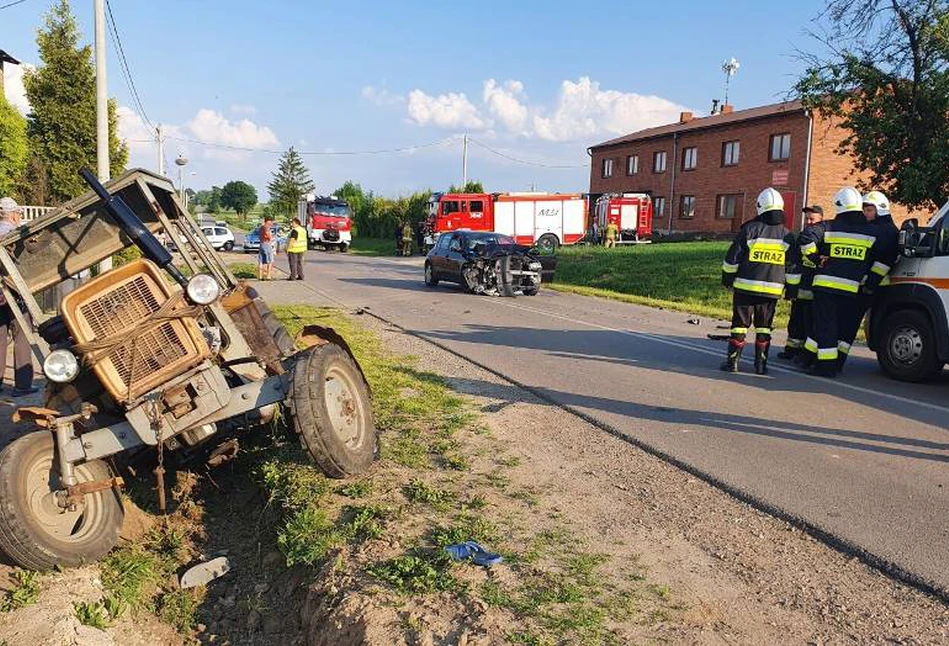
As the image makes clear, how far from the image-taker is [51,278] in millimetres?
4590

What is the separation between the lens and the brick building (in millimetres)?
33844

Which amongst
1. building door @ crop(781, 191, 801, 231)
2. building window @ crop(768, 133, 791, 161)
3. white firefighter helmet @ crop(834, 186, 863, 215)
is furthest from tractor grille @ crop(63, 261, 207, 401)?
building window @ crop(768, 133, 791, 161)

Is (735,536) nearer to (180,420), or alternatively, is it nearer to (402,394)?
(180,420)

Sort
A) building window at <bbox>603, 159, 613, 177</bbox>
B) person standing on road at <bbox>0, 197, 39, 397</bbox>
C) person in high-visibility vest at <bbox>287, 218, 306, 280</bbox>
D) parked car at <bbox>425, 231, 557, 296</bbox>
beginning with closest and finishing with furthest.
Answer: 1. person standing on road at <bbox>0, 197, 39, 397</bbox>
2. parked car at <bbox>425, 231, 557, 296</bbox>
3. person in high-visibility vest at <bbox>287, 218, 306, 280</bbox>
4. building window at <bbox>603, 159, 613, 177</bbox>

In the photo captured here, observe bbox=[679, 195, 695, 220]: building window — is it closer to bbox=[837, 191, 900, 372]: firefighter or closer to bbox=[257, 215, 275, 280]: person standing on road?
bbox=[257, 215, 275, 280]: person standing on road

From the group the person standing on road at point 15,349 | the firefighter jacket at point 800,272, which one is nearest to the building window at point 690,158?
the firefighter jacket at point 800,272

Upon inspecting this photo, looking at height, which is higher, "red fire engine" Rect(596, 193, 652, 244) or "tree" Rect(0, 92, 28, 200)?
"tree" Rect(0, 92, 28, 200)

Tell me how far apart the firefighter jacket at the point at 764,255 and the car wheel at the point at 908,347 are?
1436mm

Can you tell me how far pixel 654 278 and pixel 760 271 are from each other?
42.2 feet

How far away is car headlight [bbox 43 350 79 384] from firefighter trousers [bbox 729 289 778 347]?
21.9 ft

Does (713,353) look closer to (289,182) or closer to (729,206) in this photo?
(729,206)

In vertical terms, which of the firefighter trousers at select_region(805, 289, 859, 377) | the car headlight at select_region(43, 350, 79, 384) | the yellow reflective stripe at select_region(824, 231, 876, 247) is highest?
the yellow reflective stripe at select_region(824, 231, 876, 247)

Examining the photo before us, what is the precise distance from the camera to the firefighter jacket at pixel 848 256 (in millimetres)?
8258

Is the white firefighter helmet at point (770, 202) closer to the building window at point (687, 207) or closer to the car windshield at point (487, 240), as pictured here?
the car windshield at point (487, 240)
